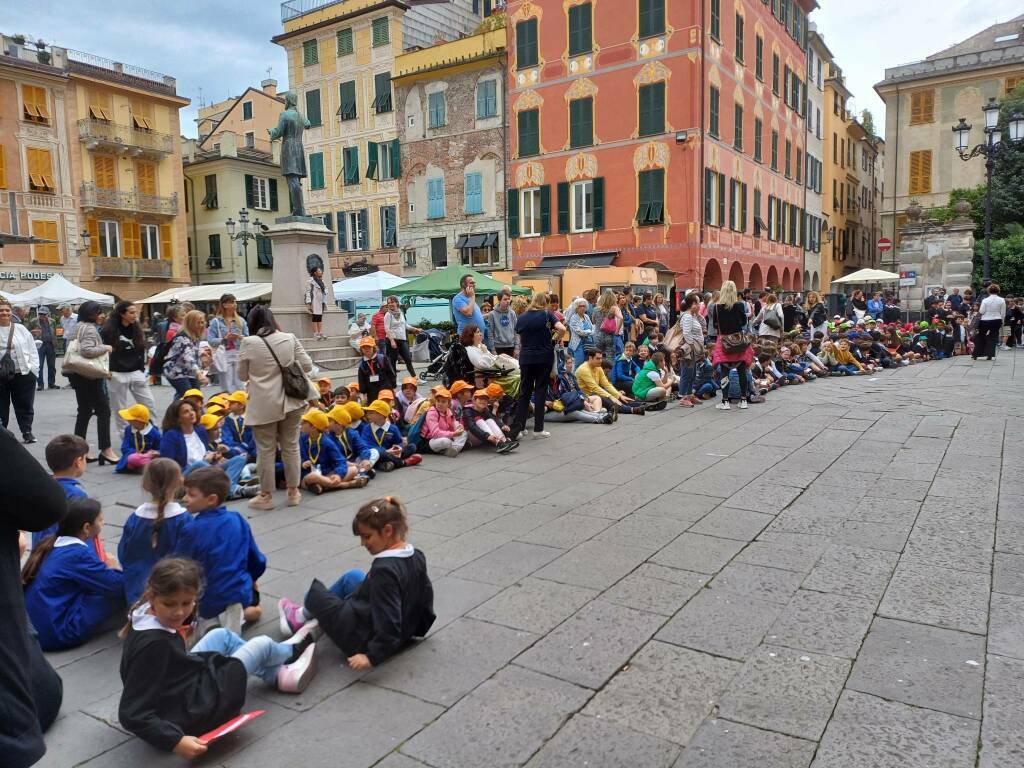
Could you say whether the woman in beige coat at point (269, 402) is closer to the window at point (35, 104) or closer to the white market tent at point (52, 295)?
the white market tent at point (52, 295)

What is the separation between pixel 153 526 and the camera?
368 cm

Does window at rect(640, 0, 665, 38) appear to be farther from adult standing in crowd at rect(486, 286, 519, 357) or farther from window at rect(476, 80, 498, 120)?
adult standing in crowd at rect(486, 286, 519, 357)

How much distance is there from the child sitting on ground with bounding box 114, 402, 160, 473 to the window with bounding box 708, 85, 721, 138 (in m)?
22.7

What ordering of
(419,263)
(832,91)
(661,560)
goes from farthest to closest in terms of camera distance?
(832,91) < (419,263) < (661,560)

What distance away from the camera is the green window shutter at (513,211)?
1142 inches

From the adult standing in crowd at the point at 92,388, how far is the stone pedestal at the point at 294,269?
6.88 meters

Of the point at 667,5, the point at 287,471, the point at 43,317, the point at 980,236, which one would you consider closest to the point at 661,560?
the point at 287,471

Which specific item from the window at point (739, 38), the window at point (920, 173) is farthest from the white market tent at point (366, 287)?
the window at point (920, 173)

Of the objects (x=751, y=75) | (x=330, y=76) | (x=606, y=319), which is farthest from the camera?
(x=330, y=76)

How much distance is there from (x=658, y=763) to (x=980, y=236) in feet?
113

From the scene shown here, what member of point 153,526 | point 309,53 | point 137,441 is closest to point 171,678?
point 153,526

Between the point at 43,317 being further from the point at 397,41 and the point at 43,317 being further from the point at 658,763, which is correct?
the point at 397,41

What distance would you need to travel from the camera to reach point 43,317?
16328mm

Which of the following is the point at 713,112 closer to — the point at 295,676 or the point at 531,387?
the point at 531,387
